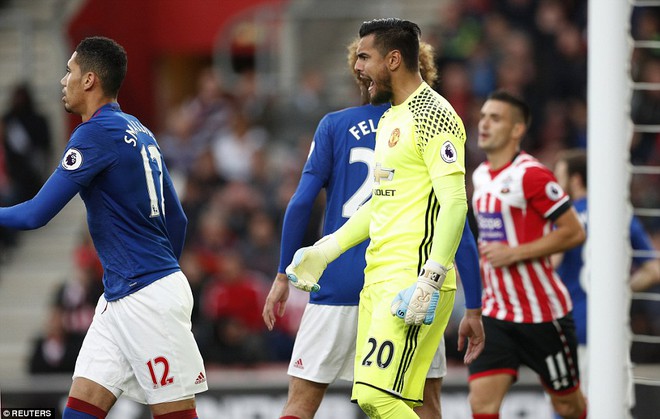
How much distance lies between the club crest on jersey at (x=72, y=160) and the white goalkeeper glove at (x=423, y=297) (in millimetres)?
1627

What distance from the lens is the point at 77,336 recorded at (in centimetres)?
1251

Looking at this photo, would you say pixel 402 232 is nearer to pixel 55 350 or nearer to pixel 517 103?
pixel 517 103

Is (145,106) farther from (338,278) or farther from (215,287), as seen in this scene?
(338,278)

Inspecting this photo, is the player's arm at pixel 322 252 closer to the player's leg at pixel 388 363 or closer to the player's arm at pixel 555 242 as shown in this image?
the player's leg at pixel 388 363

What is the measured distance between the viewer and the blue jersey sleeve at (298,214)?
632cm

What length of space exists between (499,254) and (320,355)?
5.23 feet

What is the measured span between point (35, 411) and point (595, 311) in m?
3.08

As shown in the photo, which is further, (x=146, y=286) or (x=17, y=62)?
(x=17, y=62)

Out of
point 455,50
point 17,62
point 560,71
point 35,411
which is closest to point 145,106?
point 17,62

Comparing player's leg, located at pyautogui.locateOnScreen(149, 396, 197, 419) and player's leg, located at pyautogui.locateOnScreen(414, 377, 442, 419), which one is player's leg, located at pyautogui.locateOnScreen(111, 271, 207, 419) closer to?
player's leg, located at pyautogui.locateOnScreen(149, 396, 197, 419)

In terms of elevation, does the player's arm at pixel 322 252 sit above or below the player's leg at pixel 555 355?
above

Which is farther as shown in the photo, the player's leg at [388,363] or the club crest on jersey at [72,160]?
the club crest on jersey at [72,160]

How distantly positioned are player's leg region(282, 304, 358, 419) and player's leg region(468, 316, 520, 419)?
4.15 feet

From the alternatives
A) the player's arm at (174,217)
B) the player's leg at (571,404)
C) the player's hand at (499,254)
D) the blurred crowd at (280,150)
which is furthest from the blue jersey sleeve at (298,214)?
the blurred crowd at (280,150)
